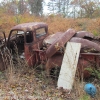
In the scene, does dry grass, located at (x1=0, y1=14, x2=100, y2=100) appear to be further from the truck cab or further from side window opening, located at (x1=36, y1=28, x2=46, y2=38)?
side window opening, located at (x1=36, y1=28, x2=46, y2=38)

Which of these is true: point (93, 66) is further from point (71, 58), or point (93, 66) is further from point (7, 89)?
point (7, 89)

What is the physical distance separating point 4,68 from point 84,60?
2.93 m

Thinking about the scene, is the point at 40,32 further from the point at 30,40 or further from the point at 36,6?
the point at 36,6

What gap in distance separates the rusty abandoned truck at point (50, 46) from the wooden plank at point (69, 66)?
171 mm

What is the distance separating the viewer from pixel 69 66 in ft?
16.3

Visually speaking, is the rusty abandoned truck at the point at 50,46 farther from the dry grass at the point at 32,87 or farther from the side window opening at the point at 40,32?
the dry grass at the point at 32,87

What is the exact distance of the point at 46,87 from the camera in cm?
505

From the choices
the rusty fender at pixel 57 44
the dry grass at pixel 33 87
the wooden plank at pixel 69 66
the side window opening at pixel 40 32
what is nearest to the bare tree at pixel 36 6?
the side window opening at pixel 40 32

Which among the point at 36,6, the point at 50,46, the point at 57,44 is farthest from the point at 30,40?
the point at 36,6

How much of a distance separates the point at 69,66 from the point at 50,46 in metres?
0.90

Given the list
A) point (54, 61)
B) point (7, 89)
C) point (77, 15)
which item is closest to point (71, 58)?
point (54, 61)

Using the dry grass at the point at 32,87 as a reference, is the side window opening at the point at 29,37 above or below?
above

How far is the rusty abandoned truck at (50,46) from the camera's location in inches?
204

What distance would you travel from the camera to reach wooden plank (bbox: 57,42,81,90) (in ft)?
15.8
